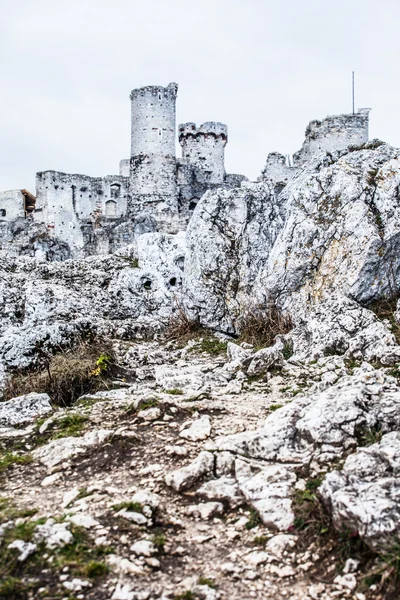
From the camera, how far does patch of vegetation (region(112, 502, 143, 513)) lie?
3.32 meters

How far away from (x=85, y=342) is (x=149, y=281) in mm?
3480

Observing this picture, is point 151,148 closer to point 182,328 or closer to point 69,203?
point 69,203

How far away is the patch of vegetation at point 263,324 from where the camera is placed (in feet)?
24.5

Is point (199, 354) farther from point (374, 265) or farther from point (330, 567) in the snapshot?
point (330, 567)

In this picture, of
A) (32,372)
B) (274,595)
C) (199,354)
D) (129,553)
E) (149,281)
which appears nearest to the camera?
(274,595)

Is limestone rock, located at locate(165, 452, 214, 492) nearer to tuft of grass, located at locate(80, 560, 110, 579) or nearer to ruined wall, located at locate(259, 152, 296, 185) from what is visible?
tuft of grass, located at locate(80, 560, 110, 579)

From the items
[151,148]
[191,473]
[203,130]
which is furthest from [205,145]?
[191,473]

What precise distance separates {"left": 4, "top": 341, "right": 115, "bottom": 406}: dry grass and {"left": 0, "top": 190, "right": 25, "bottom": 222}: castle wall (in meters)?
33.1

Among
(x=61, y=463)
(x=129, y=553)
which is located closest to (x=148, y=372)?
(x=61, y=463)

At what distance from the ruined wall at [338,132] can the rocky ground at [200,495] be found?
22.2 metres

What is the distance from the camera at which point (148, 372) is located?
22.4 feet

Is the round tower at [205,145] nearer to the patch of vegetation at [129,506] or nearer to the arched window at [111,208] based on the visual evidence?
the arched window at [111,208]

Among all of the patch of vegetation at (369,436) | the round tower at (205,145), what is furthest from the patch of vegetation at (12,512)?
the round tower at (205,145)

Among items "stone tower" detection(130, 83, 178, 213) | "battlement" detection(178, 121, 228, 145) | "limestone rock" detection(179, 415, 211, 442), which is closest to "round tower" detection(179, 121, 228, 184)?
"battlement" detection(178, 121, 228, 145)
